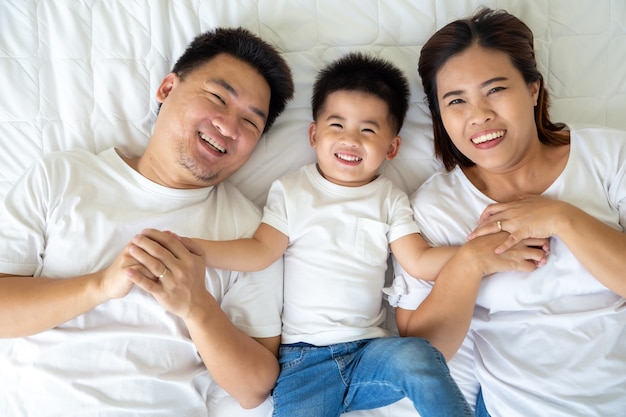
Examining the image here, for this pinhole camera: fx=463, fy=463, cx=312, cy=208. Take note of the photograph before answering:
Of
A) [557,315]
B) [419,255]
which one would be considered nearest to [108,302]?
[419,255]

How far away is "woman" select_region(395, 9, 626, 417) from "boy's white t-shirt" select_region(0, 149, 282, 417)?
578 millimetres

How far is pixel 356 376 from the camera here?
1328mm

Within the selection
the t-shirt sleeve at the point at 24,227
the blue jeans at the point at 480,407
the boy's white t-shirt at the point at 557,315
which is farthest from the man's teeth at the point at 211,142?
the blue jeans at the point at 480,407

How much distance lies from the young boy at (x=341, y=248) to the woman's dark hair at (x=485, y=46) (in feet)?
0.37

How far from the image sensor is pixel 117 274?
1.13 meters

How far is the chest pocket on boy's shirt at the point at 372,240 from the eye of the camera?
4.75 feet

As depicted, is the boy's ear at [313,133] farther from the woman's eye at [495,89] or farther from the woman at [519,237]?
the woman's eye at [495,89]

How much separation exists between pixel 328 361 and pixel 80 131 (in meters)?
1.12

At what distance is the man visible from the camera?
46.6 inches

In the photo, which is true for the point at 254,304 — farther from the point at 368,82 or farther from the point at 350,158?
the point at 368,82

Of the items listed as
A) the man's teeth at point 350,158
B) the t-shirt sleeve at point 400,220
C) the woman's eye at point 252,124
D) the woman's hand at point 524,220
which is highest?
the woman's eye at point 252,124

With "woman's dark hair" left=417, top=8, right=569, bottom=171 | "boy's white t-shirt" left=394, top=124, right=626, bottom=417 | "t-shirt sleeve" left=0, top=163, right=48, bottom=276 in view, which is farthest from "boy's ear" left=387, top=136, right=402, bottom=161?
"t-shirt sleeve" left=0, top=163, right=48, bottom=276

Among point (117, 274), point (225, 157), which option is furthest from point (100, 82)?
point (117, 274)

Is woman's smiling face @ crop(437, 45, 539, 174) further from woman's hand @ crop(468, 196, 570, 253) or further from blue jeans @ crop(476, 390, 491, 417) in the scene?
blue jeans @ crop(476, 390, 491, 417)
